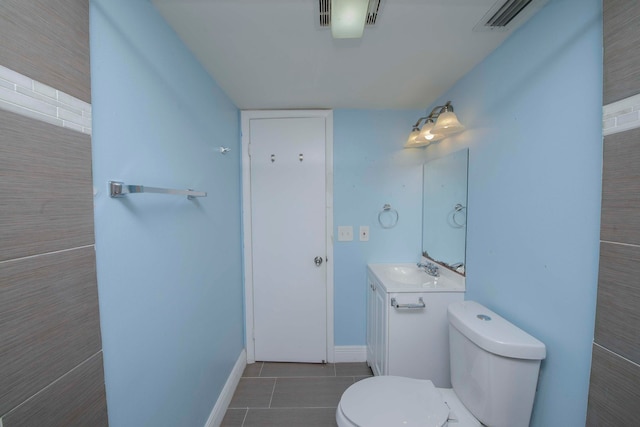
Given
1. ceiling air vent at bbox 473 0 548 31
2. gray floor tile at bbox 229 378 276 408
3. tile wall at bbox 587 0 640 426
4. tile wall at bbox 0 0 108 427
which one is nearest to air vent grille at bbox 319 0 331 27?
ceiling air vent at bbox 473 0 548 31

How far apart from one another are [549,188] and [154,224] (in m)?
1.56

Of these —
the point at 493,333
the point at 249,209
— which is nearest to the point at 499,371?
the point at 493,333

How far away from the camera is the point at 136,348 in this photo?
0.79 metres

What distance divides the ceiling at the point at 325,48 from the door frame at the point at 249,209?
0.65 feet

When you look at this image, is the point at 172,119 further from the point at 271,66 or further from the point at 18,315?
the point at 18,315

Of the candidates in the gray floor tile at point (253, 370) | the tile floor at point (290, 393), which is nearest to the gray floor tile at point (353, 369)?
the tile floor at point (290, 393)

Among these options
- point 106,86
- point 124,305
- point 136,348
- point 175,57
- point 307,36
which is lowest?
point 136,348

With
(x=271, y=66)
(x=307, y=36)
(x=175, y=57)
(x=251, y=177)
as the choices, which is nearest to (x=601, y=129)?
(x=307, y=36)

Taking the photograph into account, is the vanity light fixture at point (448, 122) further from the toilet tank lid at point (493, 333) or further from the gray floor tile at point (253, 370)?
the gray floor tile at point (253, 370)

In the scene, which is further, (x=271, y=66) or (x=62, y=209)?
(x=271, y=66)

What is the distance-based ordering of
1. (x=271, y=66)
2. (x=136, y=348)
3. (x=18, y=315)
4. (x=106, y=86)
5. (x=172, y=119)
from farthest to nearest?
(x=271, y=66) → (x=172, y=119) → (x=136, y=348) → (x=106, y=86) → (x=18, y=315)

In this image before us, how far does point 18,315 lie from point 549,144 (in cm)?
167

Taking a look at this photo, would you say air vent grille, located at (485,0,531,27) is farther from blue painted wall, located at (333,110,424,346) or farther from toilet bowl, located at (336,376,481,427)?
toilet bowl, located at (336,376,481,427)

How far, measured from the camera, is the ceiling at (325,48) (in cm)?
92
